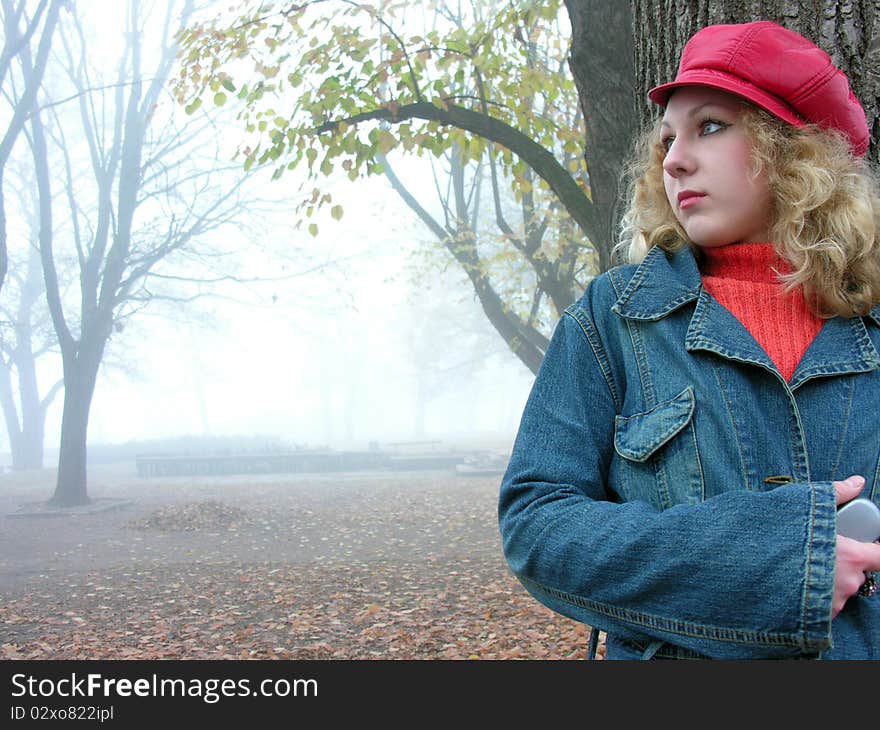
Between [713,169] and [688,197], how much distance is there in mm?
52

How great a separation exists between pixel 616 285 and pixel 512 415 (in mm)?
22118

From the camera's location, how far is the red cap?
3.68 ft

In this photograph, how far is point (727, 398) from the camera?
1032 mm

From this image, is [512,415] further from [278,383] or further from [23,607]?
[23,607]

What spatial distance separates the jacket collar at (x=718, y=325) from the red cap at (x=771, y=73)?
25 centimetres

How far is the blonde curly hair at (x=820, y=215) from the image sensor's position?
3.65 ft

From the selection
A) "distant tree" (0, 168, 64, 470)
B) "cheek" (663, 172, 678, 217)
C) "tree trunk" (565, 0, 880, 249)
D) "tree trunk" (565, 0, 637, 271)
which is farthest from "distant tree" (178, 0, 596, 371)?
"distant tree" (0, 168, 64, 470)

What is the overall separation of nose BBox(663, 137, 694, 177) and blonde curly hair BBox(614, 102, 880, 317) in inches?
3.6

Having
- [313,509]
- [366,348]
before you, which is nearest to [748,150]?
[313,509]

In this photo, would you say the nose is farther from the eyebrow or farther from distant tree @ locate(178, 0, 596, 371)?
distant tree @ locate(178, 0, 596, 371)

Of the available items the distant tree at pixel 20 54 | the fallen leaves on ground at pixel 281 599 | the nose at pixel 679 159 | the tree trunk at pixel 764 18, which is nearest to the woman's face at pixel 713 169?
the nose at pixel 679 159

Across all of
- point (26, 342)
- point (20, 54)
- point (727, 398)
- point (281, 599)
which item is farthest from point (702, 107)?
point (26, 342)

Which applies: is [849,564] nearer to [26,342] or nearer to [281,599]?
[281,599]

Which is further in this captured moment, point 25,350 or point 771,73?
point 25,350
